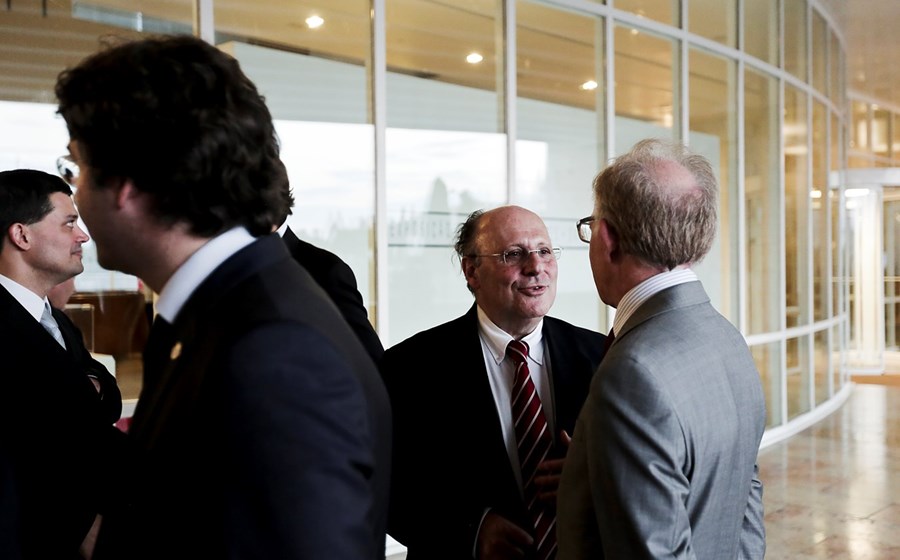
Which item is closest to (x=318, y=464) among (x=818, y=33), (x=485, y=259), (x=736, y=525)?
(x=736, y=525)

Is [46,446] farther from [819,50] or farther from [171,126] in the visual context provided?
[819,50]

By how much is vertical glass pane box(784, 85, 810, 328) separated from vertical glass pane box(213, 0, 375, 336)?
5561mm

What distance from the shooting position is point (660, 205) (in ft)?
5.67

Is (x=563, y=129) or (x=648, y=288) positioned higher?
(x=563, y=129)

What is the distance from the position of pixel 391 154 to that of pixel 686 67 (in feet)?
11.5

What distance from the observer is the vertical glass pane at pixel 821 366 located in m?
9.25

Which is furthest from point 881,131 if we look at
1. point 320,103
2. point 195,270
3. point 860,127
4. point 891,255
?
point 195,270

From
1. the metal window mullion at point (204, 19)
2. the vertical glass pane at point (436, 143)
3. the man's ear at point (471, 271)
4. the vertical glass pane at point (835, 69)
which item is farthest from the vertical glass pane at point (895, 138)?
the man's ear at point (471, 271)

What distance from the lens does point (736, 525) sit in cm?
178

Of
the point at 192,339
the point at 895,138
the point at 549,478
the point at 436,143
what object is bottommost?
the point at 549,478

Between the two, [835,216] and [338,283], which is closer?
[338,283]

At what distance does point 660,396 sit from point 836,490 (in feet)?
18.0

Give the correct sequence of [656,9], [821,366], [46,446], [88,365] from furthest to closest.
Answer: [821,366] < [656,9] < [88,365] < [46,446]

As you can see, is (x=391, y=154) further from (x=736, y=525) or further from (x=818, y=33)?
(x=818, y=33)
